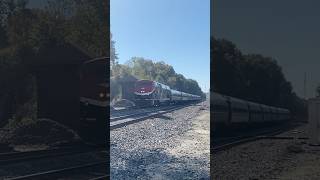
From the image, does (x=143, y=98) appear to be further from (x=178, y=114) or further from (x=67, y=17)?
(x=67, y=17)

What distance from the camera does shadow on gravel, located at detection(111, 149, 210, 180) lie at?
8086 millimetres

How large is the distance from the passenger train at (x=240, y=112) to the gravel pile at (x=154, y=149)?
1541 millimetres

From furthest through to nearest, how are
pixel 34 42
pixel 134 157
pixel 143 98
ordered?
pixel 143 98 < pixel 134 157 < pixel 34 42

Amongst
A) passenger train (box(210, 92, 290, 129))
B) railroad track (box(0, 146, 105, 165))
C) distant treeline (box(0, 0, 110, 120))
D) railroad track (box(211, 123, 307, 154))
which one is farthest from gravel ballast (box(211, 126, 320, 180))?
distant treeline (box(0, 0, 110, 120))

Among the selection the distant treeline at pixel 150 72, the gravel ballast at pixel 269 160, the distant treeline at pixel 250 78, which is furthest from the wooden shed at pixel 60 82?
the gravel ballast at pixel 269 160

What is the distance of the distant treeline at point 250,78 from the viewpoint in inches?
238

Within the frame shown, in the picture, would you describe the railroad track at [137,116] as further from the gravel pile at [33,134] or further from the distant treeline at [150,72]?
the gravel pile at [33,134]

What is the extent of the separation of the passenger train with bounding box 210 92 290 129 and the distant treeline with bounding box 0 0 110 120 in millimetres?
2474

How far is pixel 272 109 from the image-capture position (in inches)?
242

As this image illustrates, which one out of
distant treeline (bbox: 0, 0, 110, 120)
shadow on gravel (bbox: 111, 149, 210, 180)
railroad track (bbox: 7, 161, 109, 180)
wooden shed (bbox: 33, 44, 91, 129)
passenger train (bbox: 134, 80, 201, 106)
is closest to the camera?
railroad track (bbox: 7, 161, 109, 180)

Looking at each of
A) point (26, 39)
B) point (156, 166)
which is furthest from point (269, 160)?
point (26, 39)

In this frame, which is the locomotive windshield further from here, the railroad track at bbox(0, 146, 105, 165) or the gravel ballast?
the gravel ballast

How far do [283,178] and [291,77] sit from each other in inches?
53.0

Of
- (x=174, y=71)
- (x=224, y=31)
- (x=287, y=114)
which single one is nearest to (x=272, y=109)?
(x=287, y=114)
